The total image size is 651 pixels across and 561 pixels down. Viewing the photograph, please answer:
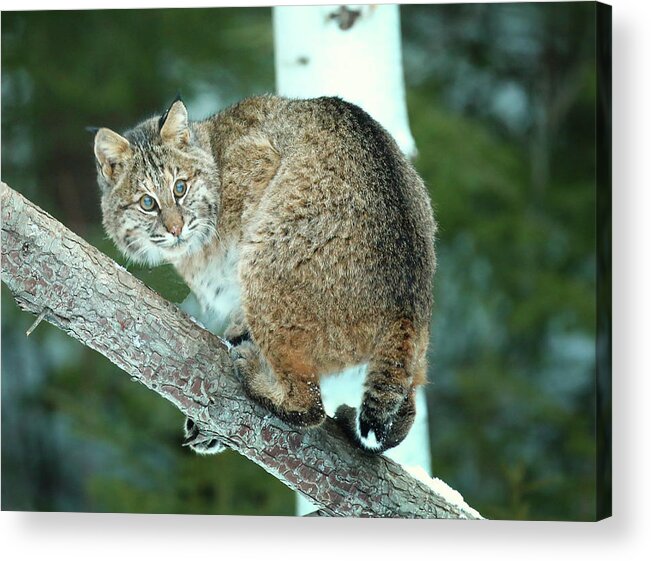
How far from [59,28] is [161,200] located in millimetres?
1080

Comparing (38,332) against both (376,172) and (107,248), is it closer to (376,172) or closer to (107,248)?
(107,248)

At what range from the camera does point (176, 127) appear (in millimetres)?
4465

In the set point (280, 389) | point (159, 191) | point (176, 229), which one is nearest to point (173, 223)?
point (176, 229)

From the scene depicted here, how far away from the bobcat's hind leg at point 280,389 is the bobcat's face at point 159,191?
1.89ft

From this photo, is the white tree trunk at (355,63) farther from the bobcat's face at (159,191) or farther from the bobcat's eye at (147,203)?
the bobcat's eye at (147,203)

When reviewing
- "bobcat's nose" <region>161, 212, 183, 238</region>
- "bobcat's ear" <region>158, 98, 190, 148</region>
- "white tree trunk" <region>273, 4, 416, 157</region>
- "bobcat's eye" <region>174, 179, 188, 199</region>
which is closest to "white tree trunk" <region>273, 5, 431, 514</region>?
"white tree trunk" <region>273, 4, 416, 157</region>

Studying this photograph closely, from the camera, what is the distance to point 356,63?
192 inches

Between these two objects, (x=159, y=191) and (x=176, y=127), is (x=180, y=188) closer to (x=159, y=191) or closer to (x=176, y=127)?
(x=159, y=191)

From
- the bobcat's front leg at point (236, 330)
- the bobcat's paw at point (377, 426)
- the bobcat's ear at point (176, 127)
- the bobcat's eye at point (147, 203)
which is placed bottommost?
the bobcat's paw at point (377, 426)

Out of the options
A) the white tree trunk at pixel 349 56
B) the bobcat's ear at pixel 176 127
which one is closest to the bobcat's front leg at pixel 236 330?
the bobcat's ear at pixel 176 127

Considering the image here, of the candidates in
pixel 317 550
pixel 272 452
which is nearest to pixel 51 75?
pixel 272 452

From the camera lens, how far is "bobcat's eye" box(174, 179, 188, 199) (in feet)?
14.4

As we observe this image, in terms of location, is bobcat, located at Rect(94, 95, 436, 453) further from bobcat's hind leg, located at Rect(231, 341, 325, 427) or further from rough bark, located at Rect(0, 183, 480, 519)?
rough bark, located at Rect(0, 183, 480, 519)

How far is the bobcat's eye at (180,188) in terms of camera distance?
173 inches
